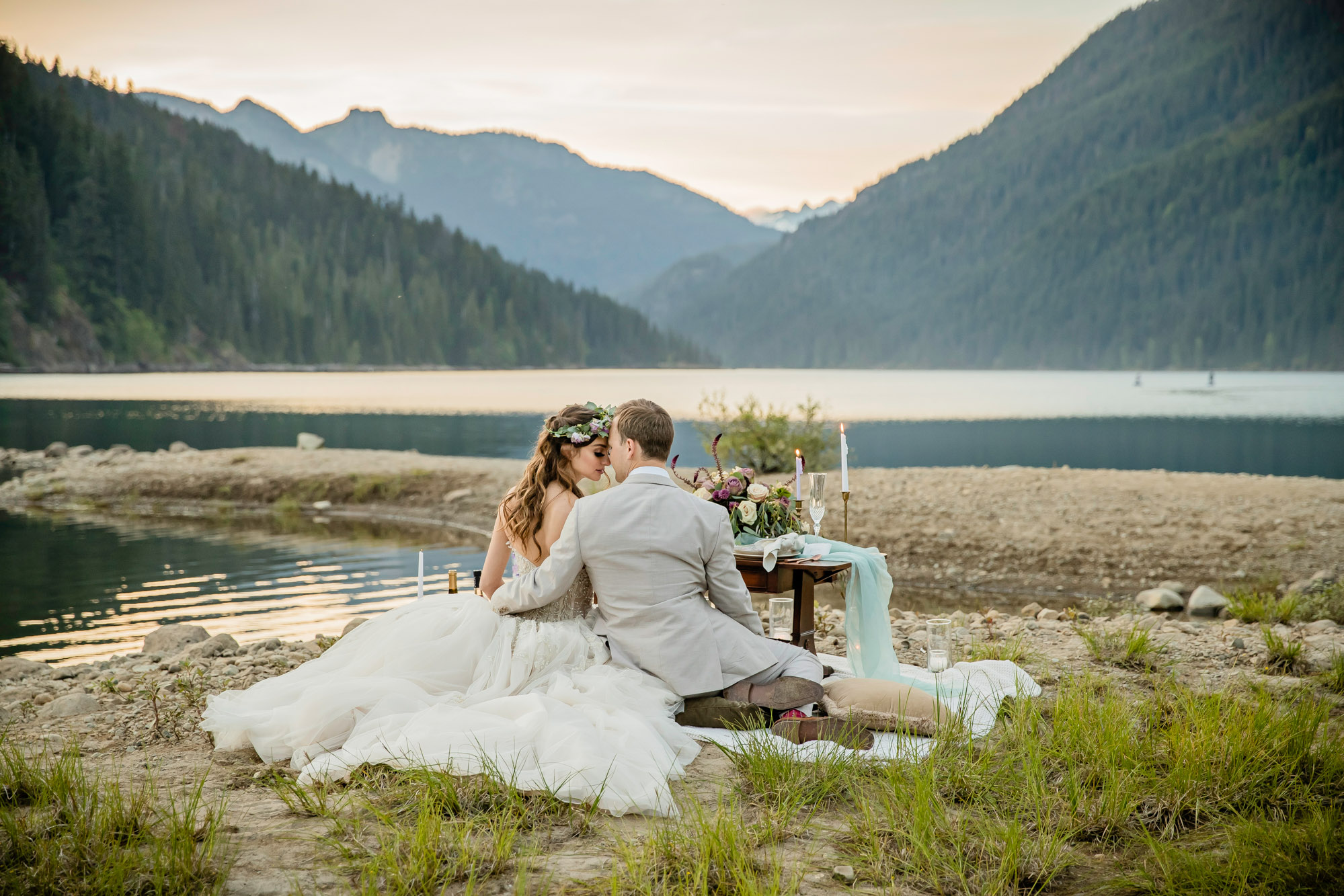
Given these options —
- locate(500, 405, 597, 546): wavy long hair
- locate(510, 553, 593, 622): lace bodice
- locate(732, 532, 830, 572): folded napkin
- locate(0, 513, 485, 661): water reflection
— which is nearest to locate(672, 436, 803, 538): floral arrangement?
locate(732, 532, 830, 572): folded napkin

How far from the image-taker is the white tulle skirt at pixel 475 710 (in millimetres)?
3742

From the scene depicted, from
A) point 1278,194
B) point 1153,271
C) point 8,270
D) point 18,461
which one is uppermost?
point 1278,194

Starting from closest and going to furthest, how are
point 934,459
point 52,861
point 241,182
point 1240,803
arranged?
point 52,861 → point 1240,803 → point 934,459 → point 241,182

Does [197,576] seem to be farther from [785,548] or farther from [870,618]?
[870,618]

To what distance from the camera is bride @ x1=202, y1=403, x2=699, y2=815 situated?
3.78 meters

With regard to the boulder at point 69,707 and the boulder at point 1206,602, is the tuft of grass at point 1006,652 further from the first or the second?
the boulder at point 69,707

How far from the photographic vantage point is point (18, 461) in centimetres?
2544

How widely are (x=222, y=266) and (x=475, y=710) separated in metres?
110

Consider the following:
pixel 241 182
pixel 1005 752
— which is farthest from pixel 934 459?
pixel 241 182

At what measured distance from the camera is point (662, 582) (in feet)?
14.0

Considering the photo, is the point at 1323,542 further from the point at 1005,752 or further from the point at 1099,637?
the point at 1005,752

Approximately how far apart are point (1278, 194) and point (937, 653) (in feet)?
678

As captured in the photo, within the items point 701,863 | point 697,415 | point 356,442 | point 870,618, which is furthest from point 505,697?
point 697,415

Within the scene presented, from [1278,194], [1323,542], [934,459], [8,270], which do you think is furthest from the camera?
[1278,194]
